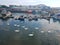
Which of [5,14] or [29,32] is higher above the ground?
[5,14]

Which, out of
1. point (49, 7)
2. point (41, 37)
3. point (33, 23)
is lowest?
point (41, 37)

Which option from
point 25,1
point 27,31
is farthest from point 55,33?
point 25,1

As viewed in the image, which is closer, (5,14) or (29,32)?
(29,32)

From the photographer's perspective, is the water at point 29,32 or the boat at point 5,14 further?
the boat at point 5,14

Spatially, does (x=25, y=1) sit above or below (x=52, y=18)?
above

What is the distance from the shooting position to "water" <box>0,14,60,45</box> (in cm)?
192

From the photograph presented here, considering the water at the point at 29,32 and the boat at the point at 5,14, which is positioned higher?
the boat at the point at 5,14

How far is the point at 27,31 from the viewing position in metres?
2.11

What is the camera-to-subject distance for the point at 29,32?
209 centimetres

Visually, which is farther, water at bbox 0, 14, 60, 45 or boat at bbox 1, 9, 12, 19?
boat at bbox 1, 9, 12, 19

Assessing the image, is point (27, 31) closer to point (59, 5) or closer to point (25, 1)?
point (25, 1)

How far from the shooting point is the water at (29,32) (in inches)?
75.4

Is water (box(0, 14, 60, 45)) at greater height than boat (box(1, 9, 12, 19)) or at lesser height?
lesser

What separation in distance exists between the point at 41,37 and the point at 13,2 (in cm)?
77
